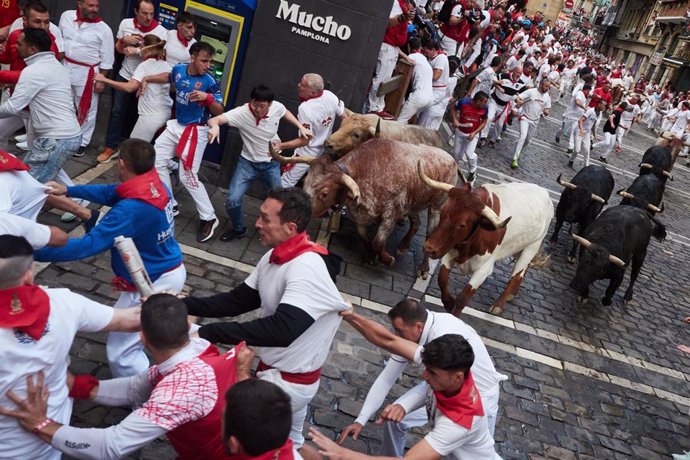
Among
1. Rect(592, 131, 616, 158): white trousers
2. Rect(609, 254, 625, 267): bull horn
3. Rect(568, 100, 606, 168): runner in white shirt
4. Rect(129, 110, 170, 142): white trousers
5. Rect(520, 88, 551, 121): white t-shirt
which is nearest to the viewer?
Rect(129, 110, 170, 142): white trousers

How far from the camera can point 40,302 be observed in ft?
9.26

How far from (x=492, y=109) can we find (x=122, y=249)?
509 inches

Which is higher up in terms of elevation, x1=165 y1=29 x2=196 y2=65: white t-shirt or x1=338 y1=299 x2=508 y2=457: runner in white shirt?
x1=165 y1=29 x2=196 y2=65: white t-shirt

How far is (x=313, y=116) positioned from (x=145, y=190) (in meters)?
4.19

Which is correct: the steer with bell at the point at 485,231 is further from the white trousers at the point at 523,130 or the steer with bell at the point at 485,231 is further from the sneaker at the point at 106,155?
the white trousers at the point at 523,130

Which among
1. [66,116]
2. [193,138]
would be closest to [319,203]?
[193,138]

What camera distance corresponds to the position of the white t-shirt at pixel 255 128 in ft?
24.1

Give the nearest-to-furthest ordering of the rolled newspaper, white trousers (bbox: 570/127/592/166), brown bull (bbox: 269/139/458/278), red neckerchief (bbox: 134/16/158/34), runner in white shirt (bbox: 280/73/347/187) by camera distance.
Answer: the rolled newspaper → brown bull (bbox: 269/139/458/278) → runner in white shirt (bbox: 280/73/347/187) → red neckerchief (bbox: 134/16/158/34) → white trousers (bbox: 570/127/592/166)

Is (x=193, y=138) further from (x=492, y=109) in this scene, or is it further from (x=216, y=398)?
(x=492, y=109)

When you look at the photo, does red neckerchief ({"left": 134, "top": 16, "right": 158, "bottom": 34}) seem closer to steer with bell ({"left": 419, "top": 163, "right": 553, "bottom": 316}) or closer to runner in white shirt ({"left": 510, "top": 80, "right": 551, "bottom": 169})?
steer with bell ({"left": 419, "top": 163, "right": 553, "bottom": 316})

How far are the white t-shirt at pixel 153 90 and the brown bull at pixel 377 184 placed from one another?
206 cm

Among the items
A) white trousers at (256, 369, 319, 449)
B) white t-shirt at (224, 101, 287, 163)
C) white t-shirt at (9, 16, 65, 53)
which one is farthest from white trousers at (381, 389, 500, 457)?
white t-shirt at (9, 16, 65, 53)

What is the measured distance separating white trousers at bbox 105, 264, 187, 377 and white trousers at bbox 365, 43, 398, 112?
6.86 meters

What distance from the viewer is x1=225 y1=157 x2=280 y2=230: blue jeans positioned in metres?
7.45
